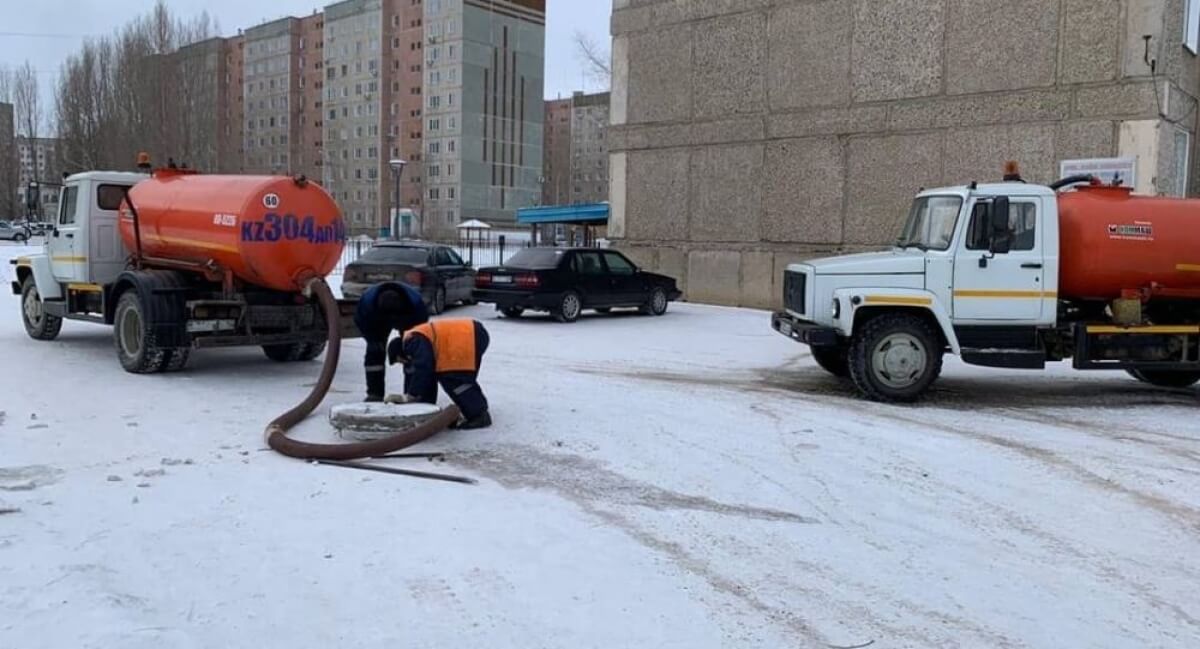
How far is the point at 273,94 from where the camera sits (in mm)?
115375

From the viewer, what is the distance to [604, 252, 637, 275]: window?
18859 millimetres

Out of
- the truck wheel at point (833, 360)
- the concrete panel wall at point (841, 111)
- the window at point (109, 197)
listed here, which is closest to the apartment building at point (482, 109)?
the concrete panel wall at point (841, 111)

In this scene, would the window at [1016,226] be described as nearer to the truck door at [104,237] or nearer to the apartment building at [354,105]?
the truck door at [104,237]

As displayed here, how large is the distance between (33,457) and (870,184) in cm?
1676

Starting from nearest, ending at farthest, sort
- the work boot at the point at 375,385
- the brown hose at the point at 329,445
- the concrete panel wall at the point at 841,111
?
the brown hose at the point at 329,445
the work boot at the point at 375,385
the concrete panel wall at the point at 841,111

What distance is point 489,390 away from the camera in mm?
10000

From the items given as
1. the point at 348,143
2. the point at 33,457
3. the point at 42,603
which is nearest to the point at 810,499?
the point at 42,603

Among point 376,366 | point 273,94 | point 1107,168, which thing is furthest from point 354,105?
point 376,366

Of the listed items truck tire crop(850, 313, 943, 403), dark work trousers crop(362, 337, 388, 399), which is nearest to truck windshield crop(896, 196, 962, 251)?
truck tire crop(850, 313, 943, 403)

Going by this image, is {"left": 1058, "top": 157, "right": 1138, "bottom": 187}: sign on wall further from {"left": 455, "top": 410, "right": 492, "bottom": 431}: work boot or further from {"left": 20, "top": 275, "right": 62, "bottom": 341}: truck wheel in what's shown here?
{"left": 20, "top": 275, "right": 62, "bottom": 341}: truck wheel

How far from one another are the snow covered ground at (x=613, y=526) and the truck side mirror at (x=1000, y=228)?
172 cm

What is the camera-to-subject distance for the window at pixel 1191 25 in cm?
1673

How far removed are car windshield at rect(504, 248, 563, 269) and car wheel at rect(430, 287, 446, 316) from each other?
5.98 feet

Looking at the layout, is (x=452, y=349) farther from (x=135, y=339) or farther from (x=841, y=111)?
(x=841, y=111)
